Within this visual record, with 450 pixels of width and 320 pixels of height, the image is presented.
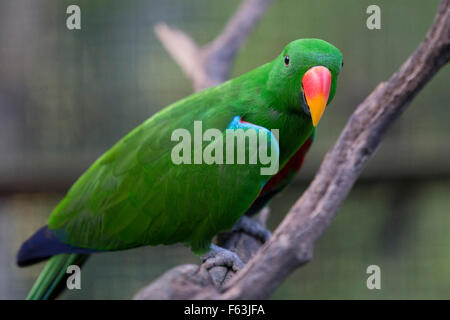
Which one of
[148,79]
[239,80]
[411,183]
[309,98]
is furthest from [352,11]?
[309,98]

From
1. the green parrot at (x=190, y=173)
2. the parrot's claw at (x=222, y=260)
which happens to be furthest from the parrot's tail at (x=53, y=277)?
the parrot's claw at (x=222, y=260)

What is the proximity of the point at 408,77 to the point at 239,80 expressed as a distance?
1.13 ft

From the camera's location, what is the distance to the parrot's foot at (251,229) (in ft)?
4.01

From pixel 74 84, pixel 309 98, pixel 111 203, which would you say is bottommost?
pixel 111 203

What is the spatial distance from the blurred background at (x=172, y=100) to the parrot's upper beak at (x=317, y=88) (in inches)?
39.0

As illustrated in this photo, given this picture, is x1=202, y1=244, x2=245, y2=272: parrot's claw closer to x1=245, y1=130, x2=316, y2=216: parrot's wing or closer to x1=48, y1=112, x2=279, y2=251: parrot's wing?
x1=48, y1=112, x2=279, y2=251: parrot's wing

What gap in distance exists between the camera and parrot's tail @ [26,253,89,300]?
118 cm

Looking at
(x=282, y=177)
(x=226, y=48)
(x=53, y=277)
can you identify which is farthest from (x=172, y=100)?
(x=53, y=277)

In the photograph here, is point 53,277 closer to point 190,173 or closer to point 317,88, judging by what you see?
point 190,173

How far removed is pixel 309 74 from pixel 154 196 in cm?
40
